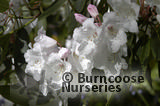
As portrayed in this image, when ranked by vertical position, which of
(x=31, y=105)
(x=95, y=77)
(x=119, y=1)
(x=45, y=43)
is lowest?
(x=31, y=105)

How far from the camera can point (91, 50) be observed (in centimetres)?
51

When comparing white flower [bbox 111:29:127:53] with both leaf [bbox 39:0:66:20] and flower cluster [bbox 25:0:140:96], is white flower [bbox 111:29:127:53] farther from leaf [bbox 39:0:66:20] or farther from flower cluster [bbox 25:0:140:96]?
leaf [bbox 39:0:66:20]

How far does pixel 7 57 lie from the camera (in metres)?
0.85

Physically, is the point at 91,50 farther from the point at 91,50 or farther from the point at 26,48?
the point at 26,48

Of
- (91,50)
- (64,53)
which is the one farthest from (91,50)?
(64,53)

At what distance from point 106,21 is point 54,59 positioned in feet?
0.65

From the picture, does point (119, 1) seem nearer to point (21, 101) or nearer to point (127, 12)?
point (127, 12)

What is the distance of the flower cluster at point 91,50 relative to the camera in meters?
0.51

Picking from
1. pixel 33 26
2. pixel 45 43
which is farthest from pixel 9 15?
pixel 45 43

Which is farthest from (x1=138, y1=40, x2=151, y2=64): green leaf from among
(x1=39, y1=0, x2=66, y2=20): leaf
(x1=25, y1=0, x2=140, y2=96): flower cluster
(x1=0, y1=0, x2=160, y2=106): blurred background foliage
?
(x1=39, y1=0, x2=66, y2=20): leaf

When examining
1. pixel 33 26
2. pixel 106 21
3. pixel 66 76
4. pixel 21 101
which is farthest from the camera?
pixel 33 26

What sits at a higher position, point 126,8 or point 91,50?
point 126,8

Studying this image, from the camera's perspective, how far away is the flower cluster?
0.51 m

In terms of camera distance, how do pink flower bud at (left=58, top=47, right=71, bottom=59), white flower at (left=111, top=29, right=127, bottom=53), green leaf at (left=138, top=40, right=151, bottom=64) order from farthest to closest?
green leaf at (left=138, top=40, right=151, bottom=64)
pink flower bud at (left=58, top=47, right=71, bottom=59)
white flower at (left=111, top=29, right=127, bottom=53)
